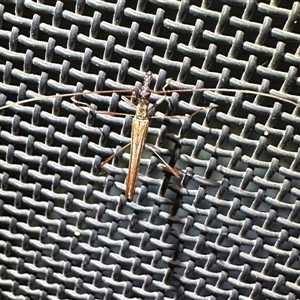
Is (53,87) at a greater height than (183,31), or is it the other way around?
(183,31)

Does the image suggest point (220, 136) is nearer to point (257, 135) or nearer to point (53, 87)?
point (257, 135)

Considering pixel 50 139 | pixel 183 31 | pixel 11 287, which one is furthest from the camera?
pixel 11 287

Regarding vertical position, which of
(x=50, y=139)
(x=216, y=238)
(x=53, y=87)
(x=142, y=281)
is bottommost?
(x=142, y=281)

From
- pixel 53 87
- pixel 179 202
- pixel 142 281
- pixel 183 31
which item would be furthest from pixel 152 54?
pixel 142 281

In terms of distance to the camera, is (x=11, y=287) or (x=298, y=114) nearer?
(x=298, y=114)

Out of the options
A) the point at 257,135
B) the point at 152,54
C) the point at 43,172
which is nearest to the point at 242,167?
the point at 257,135

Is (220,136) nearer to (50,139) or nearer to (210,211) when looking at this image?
(210,211)

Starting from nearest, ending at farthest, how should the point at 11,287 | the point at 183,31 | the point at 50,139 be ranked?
the point at 183,31
the point at 50,139
the point at 11,287
